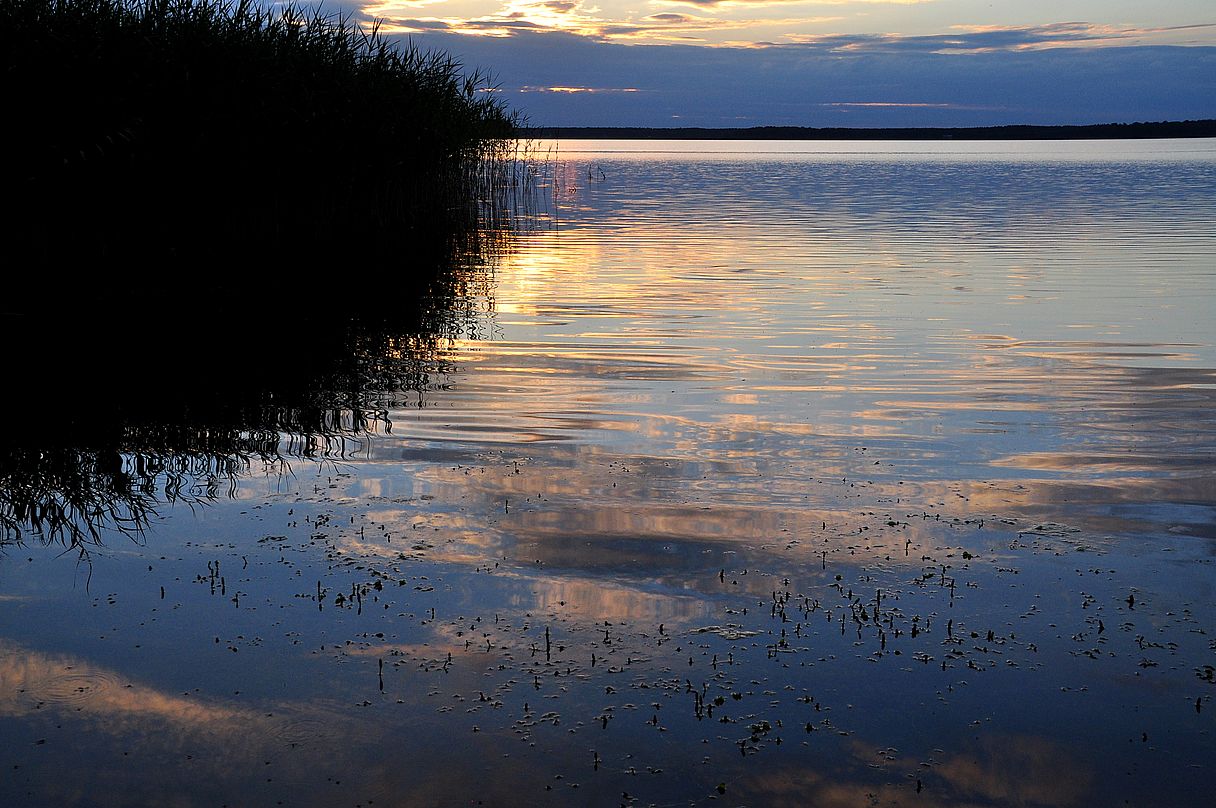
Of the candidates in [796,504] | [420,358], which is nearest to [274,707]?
[796,504]

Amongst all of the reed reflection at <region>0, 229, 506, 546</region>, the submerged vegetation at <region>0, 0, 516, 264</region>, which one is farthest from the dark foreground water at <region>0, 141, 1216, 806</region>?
the submerged vegetation at <region>0, 0, 516, 264</region>

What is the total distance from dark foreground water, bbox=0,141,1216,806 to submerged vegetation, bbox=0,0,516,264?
221 inches

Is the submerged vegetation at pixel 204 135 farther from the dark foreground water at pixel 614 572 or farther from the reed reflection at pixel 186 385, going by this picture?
the dark foreground water at pixel 614 572

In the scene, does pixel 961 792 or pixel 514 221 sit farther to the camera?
pixel 514 221

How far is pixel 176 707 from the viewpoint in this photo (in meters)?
5.17

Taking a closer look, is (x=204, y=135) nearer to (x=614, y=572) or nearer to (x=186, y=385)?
(x=186, y=385)

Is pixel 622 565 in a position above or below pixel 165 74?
below

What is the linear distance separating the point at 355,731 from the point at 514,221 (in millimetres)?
32708

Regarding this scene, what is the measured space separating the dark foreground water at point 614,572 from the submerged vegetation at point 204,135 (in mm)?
5615

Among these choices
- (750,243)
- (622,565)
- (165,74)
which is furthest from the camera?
(750,243)

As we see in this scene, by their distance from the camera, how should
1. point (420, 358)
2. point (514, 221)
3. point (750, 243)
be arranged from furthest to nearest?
point (514, 221), point (750, 243), point (420, 358)

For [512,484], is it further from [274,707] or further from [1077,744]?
[1077,744]

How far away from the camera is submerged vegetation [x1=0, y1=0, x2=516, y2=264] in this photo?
17547mm

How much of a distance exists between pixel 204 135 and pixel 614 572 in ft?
51.6
